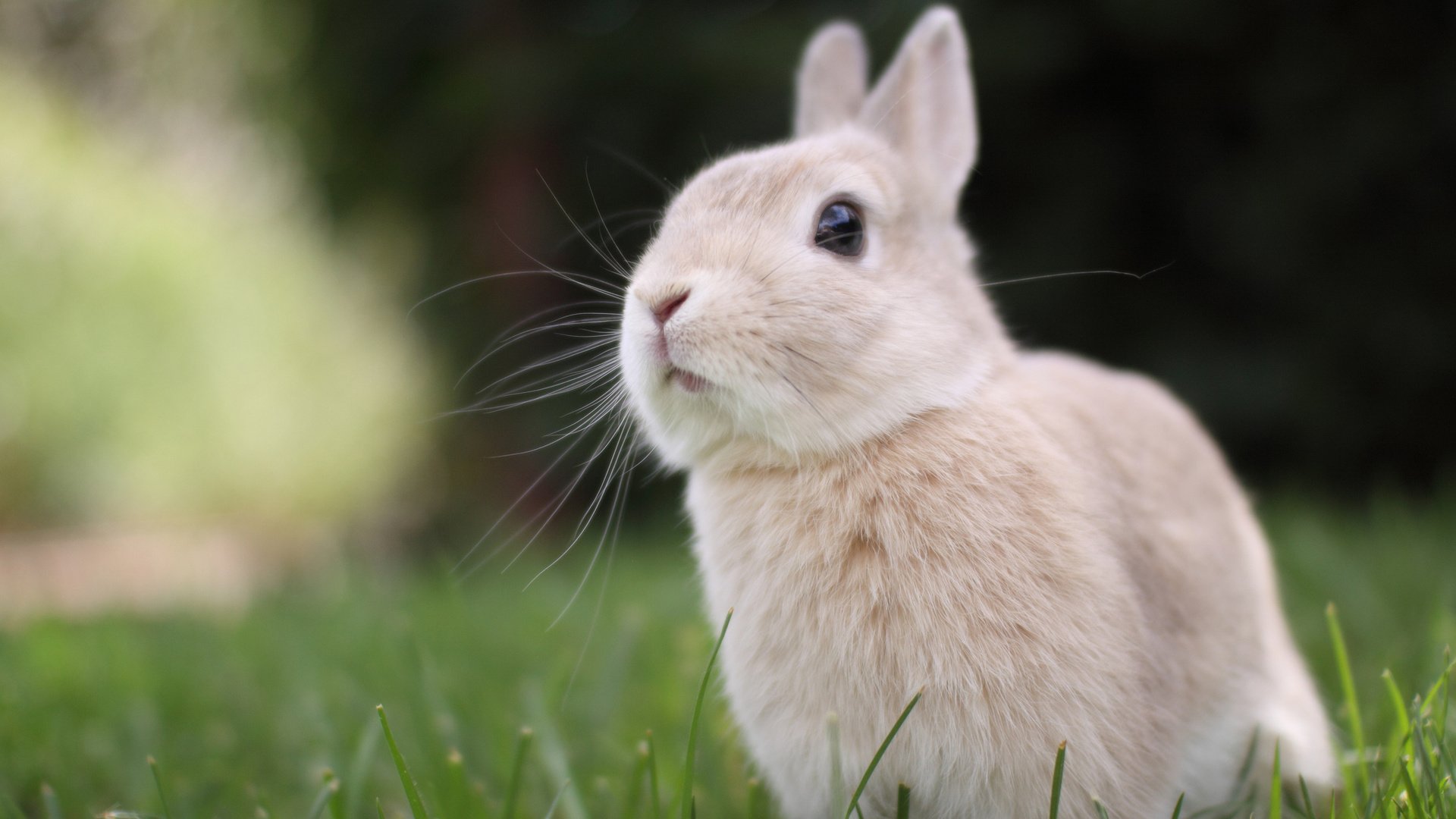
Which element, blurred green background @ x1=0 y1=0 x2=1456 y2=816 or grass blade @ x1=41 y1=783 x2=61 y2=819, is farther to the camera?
blurred green background @ x1=0 y1=0 x2=1456 y2=816

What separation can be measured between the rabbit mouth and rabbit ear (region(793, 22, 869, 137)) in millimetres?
954

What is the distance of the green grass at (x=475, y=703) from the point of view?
5.32 feet

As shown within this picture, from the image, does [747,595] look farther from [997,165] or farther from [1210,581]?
[997,165]

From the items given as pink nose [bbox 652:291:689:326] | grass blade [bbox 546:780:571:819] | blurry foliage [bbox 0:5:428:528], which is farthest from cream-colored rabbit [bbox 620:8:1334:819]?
blurry foliage [bbox 0:5:428:528]

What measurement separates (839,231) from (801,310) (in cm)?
24

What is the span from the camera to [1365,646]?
245 centimetres

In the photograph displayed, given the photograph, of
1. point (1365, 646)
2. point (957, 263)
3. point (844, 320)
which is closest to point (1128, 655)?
point (844, 320)

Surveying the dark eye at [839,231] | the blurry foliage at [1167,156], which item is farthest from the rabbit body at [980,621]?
the blurry foliage at [1167,156]

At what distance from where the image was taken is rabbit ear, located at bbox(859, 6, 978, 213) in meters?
1.95

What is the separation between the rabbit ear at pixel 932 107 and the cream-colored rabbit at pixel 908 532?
0.60 feet

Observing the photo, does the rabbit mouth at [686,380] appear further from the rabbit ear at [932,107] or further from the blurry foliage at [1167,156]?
the blurry foliage at [1167,156]

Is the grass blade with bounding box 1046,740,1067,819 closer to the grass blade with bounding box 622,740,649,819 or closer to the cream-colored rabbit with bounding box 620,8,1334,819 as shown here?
the cream-colored rabbit with bounding box 620,8,1334,819

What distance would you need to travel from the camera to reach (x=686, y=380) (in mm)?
1503

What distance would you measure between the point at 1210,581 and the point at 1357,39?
168 inches
